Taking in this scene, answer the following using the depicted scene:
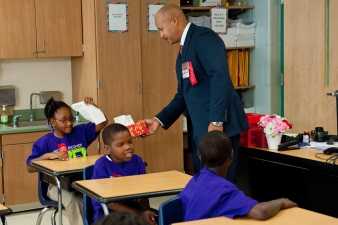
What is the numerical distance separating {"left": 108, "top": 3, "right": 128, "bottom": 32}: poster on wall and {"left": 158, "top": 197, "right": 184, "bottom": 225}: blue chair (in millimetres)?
3333

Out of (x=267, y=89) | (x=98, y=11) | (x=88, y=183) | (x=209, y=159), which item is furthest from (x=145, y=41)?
(x=209, y=159)

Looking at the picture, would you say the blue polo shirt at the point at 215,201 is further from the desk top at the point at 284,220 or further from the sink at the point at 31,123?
the sink at the point at 31,123

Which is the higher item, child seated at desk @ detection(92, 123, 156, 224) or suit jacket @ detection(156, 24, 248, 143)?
suit jacket @ detection(156, 24, 248, 143)

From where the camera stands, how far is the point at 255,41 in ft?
21.3

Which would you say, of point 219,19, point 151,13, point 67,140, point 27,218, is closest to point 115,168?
point 67,140

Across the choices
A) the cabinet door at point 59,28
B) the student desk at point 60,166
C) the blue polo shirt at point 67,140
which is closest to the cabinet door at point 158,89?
the cabinet door at point 59,28

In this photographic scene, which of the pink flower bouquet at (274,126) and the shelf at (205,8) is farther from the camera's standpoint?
the shelf at (205,8)

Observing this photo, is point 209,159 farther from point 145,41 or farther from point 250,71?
point 250,71

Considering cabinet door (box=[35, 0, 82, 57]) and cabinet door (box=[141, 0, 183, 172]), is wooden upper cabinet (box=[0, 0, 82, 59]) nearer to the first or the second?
cabinet door (box=[35, 0, 82, 57])

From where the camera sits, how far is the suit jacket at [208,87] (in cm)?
331

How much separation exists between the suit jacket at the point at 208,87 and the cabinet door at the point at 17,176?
7.47ft

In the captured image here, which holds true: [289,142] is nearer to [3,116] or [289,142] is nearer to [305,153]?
[305,153]

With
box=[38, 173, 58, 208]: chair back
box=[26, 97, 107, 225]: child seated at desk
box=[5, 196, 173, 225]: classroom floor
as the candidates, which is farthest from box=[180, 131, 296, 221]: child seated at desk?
box=[5, 196, 173, 225]: classroom floor

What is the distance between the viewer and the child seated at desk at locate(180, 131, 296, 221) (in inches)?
91.5
